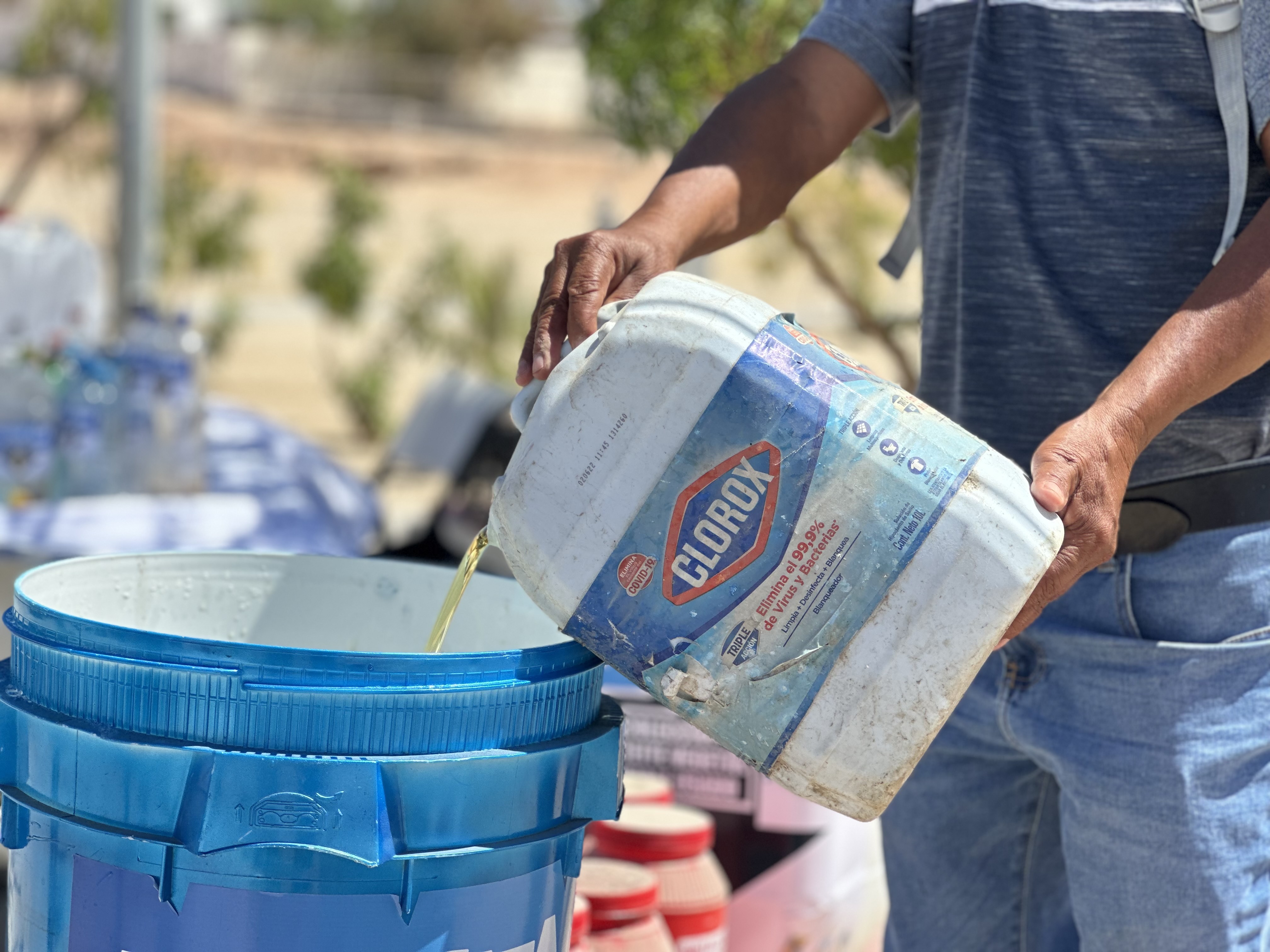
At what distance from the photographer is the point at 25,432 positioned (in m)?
3.75

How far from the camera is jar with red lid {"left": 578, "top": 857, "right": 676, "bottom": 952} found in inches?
87.9

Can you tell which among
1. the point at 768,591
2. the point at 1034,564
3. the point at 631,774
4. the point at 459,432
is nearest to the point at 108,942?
the point at 768,591

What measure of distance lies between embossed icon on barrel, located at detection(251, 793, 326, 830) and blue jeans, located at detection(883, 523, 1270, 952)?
0.85 metres

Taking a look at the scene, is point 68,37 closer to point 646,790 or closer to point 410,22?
point 646,790

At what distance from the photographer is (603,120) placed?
13.5 ft

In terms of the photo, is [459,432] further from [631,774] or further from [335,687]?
[335,687]

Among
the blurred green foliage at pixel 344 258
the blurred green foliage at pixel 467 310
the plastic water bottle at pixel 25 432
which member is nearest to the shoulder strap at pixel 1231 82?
the plastic water bottle at pixel 25 432

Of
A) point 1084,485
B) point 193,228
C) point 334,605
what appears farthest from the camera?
point 193,228

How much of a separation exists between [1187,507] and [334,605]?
0.97 m

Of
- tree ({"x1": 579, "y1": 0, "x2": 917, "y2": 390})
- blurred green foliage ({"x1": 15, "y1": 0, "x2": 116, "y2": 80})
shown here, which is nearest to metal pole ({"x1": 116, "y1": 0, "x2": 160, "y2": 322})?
tree ({"x1": 579, "y1": 0, "x2": 917, "y2": 390})

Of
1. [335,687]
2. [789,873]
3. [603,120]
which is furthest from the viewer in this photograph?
[603,120]

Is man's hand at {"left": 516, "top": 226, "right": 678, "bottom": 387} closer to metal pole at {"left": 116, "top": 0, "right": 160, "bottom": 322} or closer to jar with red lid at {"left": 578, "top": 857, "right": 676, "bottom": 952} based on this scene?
jar with red lid at {"left": 578, "top": 857, "right": 676, "bottom": 952}

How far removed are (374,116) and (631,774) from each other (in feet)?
131

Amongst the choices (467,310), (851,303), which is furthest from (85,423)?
(467,310)
